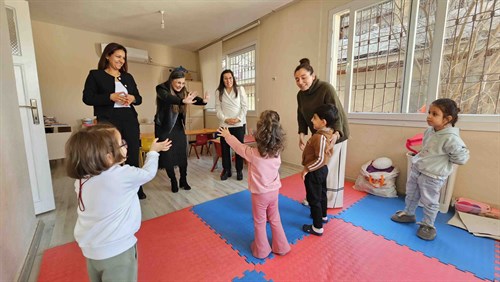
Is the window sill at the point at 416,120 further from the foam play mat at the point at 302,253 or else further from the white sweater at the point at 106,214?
the white sweater at the point at 106,214

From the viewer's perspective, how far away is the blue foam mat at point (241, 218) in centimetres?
158

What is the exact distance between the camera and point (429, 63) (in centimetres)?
217

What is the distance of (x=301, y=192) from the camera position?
2.44 metres

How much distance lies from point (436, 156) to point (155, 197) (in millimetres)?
2640

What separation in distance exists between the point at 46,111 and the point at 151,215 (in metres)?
3.92

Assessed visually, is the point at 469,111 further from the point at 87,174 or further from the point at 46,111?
the point at 46,111

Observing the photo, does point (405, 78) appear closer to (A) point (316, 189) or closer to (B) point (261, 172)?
(A) point (316, 189)

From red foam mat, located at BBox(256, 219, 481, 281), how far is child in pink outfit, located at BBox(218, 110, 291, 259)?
120mm

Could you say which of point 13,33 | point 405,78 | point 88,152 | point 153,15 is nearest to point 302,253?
point 88,152

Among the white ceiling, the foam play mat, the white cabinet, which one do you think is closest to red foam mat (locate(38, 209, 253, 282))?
the foam play mat

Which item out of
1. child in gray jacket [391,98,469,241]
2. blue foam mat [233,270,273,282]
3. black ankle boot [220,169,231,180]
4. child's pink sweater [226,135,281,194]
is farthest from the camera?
black ankle boot [220,169,231,180]

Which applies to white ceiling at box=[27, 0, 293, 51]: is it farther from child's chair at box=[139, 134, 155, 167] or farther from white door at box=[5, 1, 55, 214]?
child's chair at box=[139, 134, 155, 167]

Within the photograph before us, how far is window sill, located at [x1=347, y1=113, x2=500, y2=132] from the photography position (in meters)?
1.84

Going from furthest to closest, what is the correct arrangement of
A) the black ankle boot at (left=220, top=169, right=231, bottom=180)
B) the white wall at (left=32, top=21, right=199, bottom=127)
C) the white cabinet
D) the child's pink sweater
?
1. the white wall at (left=32, top=21, right=199, bottom=127)
2. the white cabinet
3. the black ankle boot at (left=220, top=169, right=231, bottom=180)
4. the child's pink sweater
